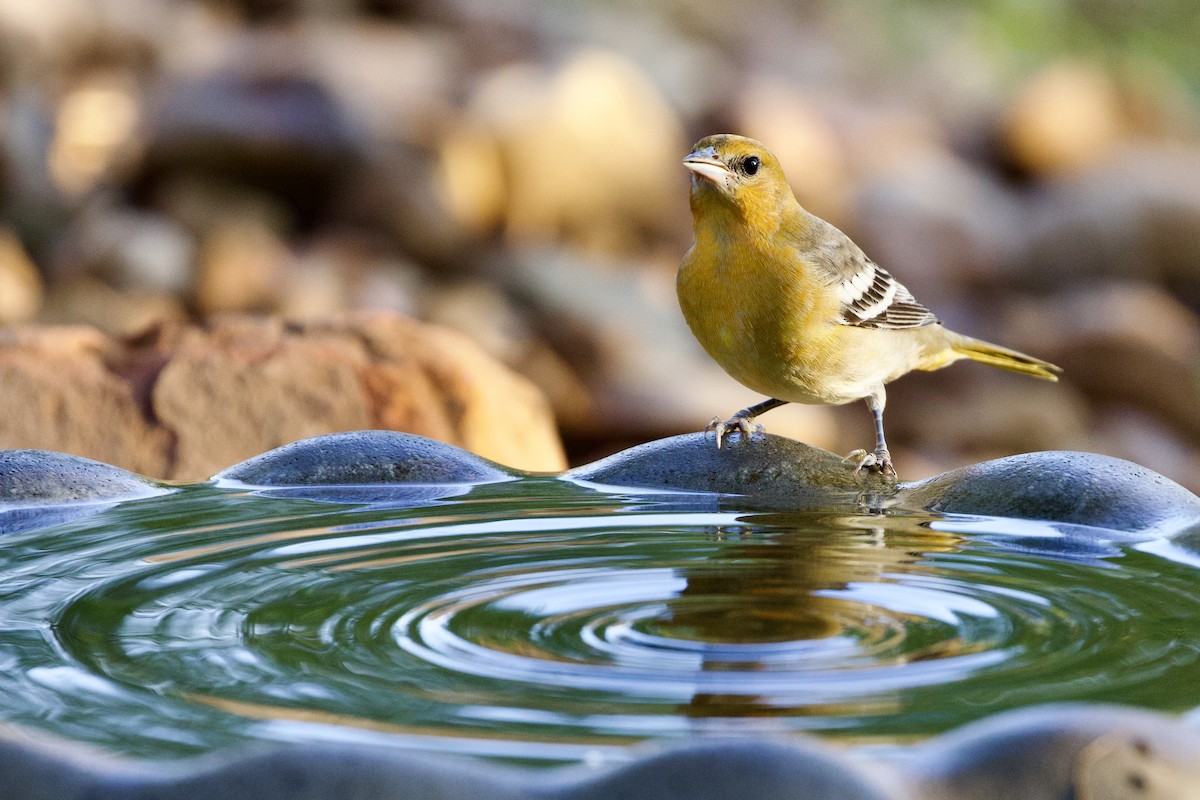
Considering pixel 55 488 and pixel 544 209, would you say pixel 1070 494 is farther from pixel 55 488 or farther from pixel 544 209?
pixel 544 209

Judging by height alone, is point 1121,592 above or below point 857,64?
below

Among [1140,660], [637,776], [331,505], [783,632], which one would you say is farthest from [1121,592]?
[331,505]

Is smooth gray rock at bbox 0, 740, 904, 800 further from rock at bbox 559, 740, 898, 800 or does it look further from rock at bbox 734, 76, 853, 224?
rock at bbox 734, 76, 853, 224

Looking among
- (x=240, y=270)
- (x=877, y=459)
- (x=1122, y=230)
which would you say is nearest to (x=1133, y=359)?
(x=1122, y=230)

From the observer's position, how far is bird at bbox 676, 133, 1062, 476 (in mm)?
4961

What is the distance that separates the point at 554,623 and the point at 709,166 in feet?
6.96

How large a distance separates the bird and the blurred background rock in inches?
235

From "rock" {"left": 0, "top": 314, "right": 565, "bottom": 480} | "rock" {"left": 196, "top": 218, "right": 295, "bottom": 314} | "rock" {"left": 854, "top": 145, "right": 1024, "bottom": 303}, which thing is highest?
"rock" {"left": 854, "top": 145, "right": 1024, "bottom": 303}

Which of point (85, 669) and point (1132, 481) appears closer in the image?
point (85, 669)

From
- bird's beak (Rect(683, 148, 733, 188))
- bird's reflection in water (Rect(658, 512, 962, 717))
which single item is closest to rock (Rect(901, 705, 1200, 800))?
bird's reflection in water (Rect(658, 512, 962, 717))

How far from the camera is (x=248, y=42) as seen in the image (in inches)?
698

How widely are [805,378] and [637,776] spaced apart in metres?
3.09

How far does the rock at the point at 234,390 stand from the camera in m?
5.65

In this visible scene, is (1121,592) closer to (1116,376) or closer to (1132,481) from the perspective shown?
(1132,481)
